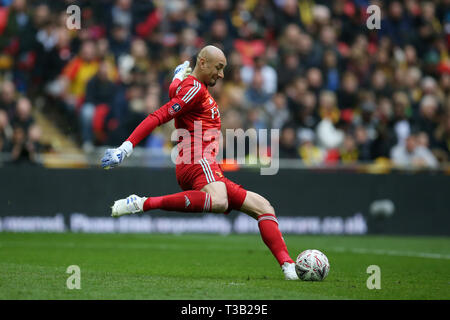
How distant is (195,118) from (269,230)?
146cm

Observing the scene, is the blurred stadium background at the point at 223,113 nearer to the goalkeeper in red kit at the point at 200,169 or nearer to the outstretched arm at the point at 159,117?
the goalkeeper in red kit at the point at 200,169

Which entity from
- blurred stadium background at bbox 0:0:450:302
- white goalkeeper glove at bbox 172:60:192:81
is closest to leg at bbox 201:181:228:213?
white goalkeeper glove at bbox 172:60:192:81

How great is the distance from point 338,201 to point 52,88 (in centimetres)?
626

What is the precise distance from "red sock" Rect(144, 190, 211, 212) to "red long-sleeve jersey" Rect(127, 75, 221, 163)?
457 mm

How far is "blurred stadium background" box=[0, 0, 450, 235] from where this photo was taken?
16.1 m

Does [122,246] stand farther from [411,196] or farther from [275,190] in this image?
[411,196]

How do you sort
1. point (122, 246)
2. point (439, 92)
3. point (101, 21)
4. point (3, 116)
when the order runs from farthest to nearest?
1. point (439, 92)
2. point (101, 21)
3. point (3, 116)
4. point (122, 246)

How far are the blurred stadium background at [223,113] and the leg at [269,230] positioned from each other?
23.1ft

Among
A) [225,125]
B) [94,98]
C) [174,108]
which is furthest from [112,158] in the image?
[94,98]

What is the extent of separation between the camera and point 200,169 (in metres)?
8.88

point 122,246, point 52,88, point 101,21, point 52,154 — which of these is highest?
point 101,21

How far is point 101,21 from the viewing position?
18.0 metres

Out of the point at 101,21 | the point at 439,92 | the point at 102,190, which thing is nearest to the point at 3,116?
the point at 102,190

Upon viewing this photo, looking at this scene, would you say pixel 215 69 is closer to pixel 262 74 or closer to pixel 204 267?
pixel 204 267
